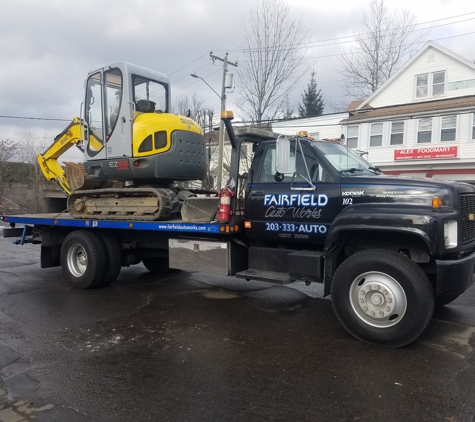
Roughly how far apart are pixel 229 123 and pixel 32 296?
4334 mm

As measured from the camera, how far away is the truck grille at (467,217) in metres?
4.74

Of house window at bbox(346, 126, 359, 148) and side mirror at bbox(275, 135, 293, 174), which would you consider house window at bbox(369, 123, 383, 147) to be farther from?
side mirror at bbox(275, 135, 293, 174)

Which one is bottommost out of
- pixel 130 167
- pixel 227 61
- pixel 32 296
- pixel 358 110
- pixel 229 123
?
pixel 32 296

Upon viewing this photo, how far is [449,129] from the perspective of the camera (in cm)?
2227

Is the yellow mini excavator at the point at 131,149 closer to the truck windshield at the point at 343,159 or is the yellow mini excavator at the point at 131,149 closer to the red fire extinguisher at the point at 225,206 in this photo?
the red fire extinguisher at the point at 225,206

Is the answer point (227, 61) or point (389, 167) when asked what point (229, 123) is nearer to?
point (227, 61)

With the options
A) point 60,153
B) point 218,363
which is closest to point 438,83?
point 60,153

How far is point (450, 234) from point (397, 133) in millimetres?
21021

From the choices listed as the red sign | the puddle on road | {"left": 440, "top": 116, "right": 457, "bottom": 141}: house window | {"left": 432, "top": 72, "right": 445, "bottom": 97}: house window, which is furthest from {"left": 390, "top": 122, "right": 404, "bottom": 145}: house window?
the puddle on road

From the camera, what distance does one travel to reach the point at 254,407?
3469 millimetres

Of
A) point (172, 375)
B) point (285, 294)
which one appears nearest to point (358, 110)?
point (285, 294)

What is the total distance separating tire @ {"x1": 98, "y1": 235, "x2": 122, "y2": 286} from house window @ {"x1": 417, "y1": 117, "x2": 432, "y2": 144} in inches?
788

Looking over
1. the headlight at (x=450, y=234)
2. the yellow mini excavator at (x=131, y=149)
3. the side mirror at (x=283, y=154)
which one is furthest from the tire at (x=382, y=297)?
the yellow mini excavator at (x=131, y=149)

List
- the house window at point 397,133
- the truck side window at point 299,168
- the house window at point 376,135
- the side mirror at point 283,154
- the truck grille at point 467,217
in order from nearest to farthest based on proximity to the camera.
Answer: the truck grille at point 467,217 < the side mirror at point 283,154 < the truck side window at point 299,168 < the house window at point 397,133 < the house window at point 376,135
